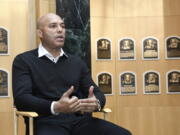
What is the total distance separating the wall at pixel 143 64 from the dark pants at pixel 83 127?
1614mm

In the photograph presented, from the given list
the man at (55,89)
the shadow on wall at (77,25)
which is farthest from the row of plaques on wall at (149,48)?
the man at (55,89)

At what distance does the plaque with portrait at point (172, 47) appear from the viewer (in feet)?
13.9

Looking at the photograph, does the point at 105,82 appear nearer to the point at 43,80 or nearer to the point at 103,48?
the point at 103,48

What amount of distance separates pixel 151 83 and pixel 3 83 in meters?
1.58

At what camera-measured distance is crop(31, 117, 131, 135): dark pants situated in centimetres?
252

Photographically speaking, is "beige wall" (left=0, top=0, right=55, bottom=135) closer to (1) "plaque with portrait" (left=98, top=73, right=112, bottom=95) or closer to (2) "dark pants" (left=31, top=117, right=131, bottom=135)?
(1) "plaque with portrait" (left=98, top=73, right=112, bottom=95)

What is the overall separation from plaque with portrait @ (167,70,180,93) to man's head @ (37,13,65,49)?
1.83m

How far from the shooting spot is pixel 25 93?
2.51m

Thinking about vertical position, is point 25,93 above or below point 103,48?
below

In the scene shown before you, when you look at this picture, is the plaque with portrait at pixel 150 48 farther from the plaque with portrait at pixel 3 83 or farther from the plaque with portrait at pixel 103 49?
the plaque with portrait at pixel 3 83

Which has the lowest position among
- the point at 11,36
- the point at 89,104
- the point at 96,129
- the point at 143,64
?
the point at 96,129

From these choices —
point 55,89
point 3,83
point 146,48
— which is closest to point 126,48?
point 146,48

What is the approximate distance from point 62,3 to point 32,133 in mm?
1755

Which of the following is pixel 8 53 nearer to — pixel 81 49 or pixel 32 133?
pixel 81 49
